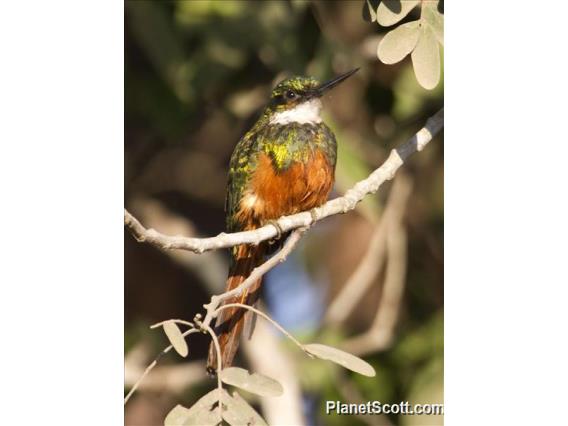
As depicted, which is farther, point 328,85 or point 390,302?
point 390,302

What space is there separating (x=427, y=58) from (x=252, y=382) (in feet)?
3.18

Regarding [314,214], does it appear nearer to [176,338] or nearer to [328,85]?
[328,85]

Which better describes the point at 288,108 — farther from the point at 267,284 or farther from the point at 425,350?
the point at 425,350

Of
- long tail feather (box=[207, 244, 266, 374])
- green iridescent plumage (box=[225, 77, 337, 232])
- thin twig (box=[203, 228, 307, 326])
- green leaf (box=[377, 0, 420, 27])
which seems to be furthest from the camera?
green iridescent plumage (box=[225, 77, 337, 232])

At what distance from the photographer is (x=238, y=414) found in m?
2.48

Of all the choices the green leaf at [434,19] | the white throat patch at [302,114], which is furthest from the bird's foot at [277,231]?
the green leaf at [434,19]

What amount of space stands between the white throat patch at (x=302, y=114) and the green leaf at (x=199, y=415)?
1307 millimetres

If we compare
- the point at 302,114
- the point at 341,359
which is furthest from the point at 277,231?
the point at 341,359

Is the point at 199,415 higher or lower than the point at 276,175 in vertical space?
lower

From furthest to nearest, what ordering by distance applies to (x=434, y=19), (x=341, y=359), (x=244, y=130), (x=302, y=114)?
(x=244, y=130)
(x=302, y=114)
(x=434, y=19)
(x=341, y=359)

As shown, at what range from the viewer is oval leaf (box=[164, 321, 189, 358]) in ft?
8.13

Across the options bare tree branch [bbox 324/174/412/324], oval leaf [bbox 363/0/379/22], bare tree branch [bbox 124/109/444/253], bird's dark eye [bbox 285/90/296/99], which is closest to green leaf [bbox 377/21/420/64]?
oval leaf [bbox 363/0/379/22]

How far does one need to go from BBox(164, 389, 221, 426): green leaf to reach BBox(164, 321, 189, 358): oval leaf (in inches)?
5.1

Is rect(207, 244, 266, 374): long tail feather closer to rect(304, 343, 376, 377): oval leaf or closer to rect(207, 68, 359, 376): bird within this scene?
rect(207, 68, 359, 376): bird
